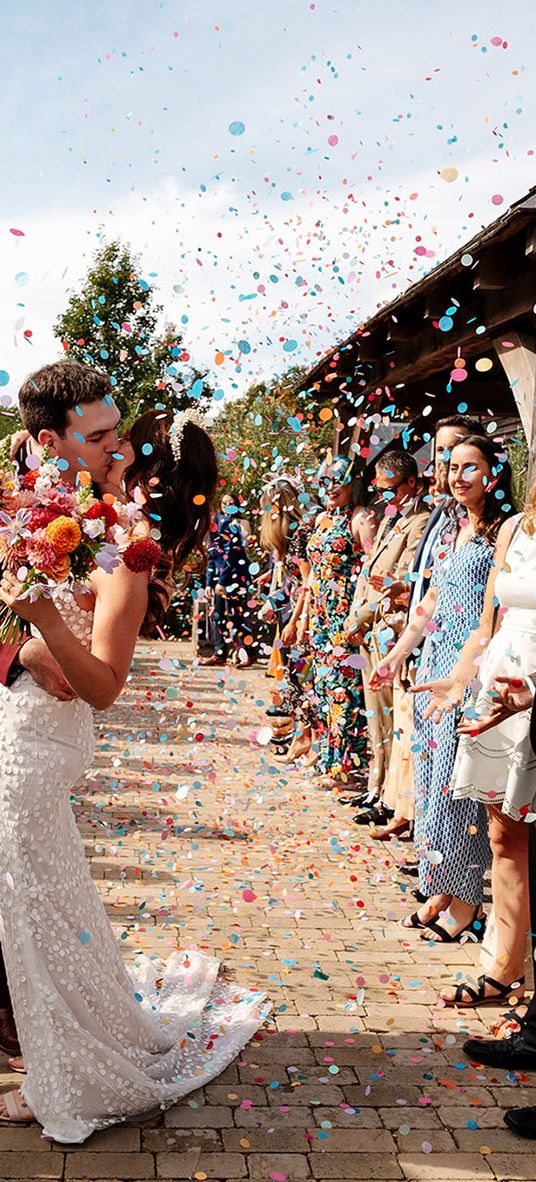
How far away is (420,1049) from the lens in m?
3.81

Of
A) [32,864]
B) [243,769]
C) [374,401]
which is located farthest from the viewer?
[374,401]

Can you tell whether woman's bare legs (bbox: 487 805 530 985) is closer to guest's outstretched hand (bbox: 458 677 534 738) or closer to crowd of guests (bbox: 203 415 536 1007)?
crowd of guests (bbox: 203 415 536 1007)

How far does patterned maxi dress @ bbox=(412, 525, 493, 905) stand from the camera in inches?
190

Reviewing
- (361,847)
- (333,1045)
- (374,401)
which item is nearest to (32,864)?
(333,1045)

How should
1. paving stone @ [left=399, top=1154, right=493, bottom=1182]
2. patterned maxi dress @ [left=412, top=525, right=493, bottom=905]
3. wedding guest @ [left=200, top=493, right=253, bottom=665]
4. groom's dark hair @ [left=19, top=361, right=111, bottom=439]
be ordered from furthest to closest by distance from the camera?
wedding guest @ [left=200, top=493, right=253, bottom=665] < patterned maxi dress @ [left=412, top=525, right=493, bottom=905] < groom's dark hair @ [left=19, top=361, right=111, bottom=439] < paving stone @ [left=399, top=1154, right=493, bottom=1182]

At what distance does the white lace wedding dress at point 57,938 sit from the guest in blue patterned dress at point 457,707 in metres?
1.87

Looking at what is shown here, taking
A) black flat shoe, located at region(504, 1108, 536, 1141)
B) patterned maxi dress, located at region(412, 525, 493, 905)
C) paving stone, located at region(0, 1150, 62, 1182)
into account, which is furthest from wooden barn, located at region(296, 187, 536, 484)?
paving stone, located at region(0, 1150, 62, 1182)

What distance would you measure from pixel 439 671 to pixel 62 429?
2.37 meters

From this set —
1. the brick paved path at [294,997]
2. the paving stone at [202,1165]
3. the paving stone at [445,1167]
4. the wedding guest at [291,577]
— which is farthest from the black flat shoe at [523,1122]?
the wedding guest at [291,577]

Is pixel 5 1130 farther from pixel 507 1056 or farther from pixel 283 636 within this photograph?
pixel 283 636

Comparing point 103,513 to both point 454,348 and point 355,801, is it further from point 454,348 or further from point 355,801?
point 355,801

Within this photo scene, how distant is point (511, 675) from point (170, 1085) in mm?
1727

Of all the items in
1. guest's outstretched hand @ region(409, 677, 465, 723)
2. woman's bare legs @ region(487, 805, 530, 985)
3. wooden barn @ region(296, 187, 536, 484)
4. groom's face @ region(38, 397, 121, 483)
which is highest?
wooden barn @ region(296, 187, 536, 484)

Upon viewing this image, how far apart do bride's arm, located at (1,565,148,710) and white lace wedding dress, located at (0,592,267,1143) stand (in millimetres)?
158
